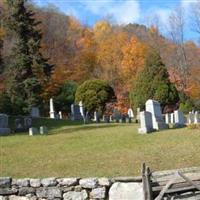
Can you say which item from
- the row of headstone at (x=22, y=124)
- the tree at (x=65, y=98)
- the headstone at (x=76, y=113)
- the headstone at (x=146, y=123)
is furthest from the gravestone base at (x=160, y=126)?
the tree at (x=65, y=98)

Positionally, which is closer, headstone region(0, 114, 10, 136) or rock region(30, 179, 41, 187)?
rock region(30, 179, 41, 187)

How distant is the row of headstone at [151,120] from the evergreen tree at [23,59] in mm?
16318

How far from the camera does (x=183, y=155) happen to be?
1620 cm

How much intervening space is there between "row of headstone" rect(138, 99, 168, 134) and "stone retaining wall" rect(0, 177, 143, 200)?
38.9 ft

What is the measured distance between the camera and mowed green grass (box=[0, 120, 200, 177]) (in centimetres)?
1534

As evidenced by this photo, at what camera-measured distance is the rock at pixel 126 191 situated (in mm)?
10031

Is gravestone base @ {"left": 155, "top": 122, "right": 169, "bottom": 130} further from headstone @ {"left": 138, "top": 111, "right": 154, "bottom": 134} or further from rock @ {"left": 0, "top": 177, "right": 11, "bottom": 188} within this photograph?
rock @ {"left": 0, "top": 177, "right": 11, "bottom": 188}

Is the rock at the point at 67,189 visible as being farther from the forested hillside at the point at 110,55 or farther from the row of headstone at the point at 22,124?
the forested hillside at the point at 110,55

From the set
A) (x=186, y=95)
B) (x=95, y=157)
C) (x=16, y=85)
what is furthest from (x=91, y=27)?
(x=95, y=157)

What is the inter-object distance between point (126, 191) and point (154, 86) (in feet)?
111

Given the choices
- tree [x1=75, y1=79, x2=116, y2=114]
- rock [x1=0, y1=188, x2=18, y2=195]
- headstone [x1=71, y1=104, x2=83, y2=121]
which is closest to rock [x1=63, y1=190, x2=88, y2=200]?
rock [x1=0, y1=188, x2=18, y2=195]

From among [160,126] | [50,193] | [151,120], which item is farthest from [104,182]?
[160,126]

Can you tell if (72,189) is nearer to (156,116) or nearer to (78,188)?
(78,188)

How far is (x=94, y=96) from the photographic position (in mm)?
42594
